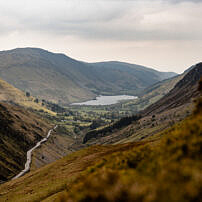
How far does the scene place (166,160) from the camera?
2600cm

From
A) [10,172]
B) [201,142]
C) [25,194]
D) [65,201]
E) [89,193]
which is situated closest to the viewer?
[89,193]

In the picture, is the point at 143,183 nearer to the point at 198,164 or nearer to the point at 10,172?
the point at 198,164

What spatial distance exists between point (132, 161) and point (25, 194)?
191ft

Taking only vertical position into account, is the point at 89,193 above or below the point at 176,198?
below

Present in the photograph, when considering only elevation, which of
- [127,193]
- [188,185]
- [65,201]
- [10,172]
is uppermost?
[188,185]

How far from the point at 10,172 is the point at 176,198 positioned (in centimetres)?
17135

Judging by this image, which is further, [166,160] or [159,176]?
[166,160]

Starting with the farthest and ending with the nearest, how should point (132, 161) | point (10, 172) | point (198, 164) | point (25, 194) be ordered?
point (10, 172), point (25, 194), point (132, 161), point (198, 164)

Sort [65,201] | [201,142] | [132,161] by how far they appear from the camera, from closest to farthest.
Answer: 1. [201,142]
2. [65,201]
3. [132,161]

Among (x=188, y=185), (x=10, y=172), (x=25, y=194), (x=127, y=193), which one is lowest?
(x=10, y=172)

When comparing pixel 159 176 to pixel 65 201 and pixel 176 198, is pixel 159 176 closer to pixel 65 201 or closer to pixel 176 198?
pixel 176 198

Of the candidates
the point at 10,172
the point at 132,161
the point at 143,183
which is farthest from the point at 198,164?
the point at 10,172

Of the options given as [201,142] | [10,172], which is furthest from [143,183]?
[10,172]

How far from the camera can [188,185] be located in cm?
1812
